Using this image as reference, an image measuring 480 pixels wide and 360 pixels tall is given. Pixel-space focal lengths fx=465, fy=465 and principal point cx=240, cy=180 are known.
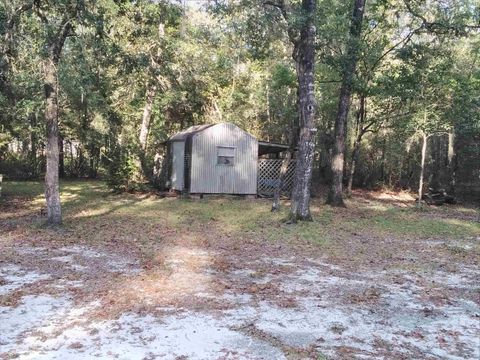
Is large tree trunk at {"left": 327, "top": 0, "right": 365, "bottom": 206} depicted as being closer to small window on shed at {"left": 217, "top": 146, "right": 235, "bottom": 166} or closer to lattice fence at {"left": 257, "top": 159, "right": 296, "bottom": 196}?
lattice fence at {"left": 257, "top": 159, "right": 296, "bottom": 196}

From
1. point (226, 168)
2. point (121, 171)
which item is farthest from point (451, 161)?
point (121, 171)

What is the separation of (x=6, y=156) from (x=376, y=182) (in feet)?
61.6

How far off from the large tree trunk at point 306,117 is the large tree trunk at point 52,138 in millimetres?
5073

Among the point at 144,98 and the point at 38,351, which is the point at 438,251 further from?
the point at 144,98

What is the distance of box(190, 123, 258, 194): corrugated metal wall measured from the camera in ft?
53.9

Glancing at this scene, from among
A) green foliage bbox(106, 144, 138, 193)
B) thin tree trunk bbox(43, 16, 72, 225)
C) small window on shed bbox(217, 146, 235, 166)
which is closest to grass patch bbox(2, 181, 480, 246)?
thin tree trunk bbox(43, 16, 72, 225)

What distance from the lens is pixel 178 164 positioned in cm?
1756

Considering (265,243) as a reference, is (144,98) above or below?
above

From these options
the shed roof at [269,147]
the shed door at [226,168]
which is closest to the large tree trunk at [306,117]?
the shed door at [226,168]

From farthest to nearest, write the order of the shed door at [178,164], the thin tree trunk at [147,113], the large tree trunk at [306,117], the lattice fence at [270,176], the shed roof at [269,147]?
the thin tree trunk at [147,113]
the lattice fence at [270,176]
the shed roof at [269,147]
the shed door at [178,164]
the large tree trunk at [306,117]

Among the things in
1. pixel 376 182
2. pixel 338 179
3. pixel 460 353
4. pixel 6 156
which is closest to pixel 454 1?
pixel 338 179

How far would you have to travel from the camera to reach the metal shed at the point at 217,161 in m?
16.4

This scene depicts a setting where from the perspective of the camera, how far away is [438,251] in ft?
26.2

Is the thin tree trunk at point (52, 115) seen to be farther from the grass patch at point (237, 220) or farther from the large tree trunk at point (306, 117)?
the large tree trunk at point (306, 117)
